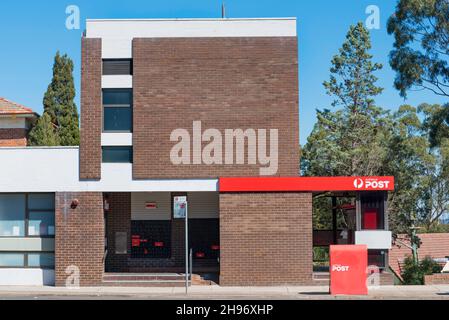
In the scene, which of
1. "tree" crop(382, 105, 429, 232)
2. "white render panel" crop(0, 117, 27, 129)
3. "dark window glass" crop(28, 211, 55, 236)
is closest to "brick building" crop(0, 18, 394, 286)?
"dark window glass" crop(28, 211, 55, 236)

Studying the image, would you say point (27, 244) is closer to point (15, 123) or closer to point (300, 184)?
point (15, 123)

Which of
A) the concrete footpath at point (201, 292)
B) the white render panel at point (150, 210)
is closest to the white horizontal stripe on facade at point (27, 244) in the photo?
the concrete footpath at point (201, 292)

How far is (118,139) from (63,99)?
26299mm

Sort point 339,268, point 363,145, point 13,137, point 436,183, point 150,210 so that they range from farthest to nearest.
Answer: point 436,183, point 363,145, point 13,137, point 150,210, point 339,268

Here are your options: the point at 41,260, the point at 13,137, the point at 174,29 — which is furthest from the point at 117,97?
the point at 13,137

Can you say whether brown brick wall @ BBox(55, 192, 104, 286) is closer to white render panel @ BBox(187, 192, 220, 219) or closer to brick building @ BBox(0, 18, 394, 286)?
brick building @ BBox(0, 18, 394, 286)

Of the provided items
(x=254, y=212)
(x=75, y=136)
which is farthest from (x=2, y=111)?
(x=75, y=136)

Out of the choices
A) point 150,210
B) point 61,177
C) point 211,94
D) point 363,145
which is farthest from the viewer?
point 363,145

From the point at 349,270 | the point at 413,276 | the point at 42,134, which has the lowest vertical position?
the point at 413,276

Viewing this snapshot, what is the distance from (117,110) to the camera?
2409 cm

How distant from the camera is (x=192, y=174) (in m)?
23.5

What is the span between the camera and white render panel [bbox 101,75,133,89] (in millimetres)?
23812

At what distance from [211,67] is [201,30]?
4.36 feet
